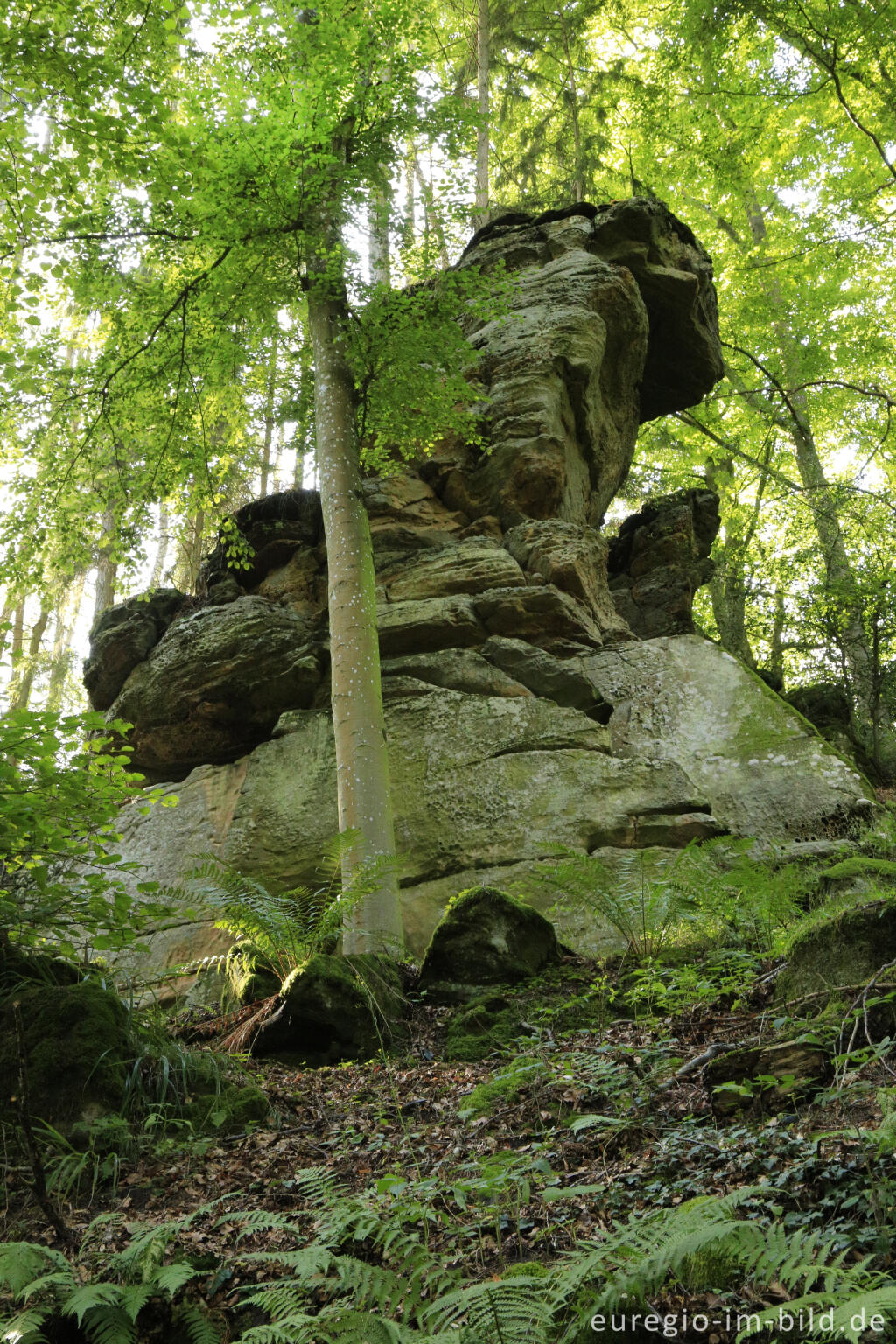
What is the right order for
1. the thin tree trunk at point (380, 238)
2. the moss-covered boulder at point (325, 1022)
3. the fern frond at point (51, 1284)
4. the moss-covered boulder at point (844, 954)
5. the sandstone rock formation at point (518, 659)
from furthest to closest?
the thin tree trunk at point (380, 238), the sandstone rock formation at point (518, 659), the moss-covered boulder at point (325, 1022), the moss-covered boulder at point (844, 954), the fern frond at point (51, 1284)

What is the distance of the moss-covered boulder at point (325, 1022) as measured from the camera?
5.40 m

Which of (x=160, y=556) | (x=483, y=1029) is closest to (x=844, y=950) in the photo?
(x=483, y=1029)

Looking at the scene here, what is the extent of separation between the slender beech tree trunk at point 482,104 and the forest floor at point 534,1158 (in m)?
15.2

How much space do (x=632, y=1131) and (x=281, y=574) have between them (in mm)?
9990

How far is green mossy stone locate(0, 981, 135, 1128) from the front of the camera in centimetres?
365

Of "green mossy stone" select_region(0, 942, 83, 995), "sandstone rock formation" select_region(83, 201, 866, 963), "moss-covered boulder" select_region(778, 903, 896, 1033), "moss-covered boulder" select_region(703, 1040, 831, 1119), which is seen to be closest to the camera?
"moss-covered boulder" select_region(703, 1040, 831, 1119)

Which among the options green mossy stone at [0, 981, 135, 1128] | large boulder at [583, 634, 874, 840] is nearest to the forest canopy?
large boulder at [583, 634, 874, 840]

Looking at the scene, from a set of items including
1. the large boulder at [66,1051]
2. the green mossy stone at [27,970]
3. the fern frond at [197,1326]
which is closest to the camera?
the fern frond at [197,1326]

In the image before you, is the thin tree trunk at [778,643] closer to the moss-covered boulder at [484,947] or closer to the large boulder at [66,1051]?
the moss-covered boulder at [484,947]

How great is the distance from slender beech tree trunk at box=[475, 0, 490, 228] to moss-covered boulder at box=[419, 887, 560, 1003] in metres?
13.5

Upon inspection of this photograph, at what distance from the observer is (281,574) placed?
1214 centimetres

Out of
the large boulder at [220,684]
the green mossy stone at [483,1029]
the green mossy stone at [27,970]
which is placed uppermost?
the large boulder at [220,684]

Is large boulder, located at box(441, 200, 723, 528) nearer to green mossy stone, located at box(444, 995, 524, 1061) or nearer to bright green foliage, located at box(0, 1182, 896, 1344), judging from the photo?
green mossy stone, located at box(444, 995, 524, 1061)

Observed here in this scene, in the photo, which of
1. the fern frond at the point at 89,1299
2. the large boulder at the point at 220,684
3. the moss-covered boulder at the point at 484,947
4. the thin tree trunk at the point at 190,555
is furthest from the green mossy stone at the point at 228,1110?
the thin tree trunk at the point at 190,555
